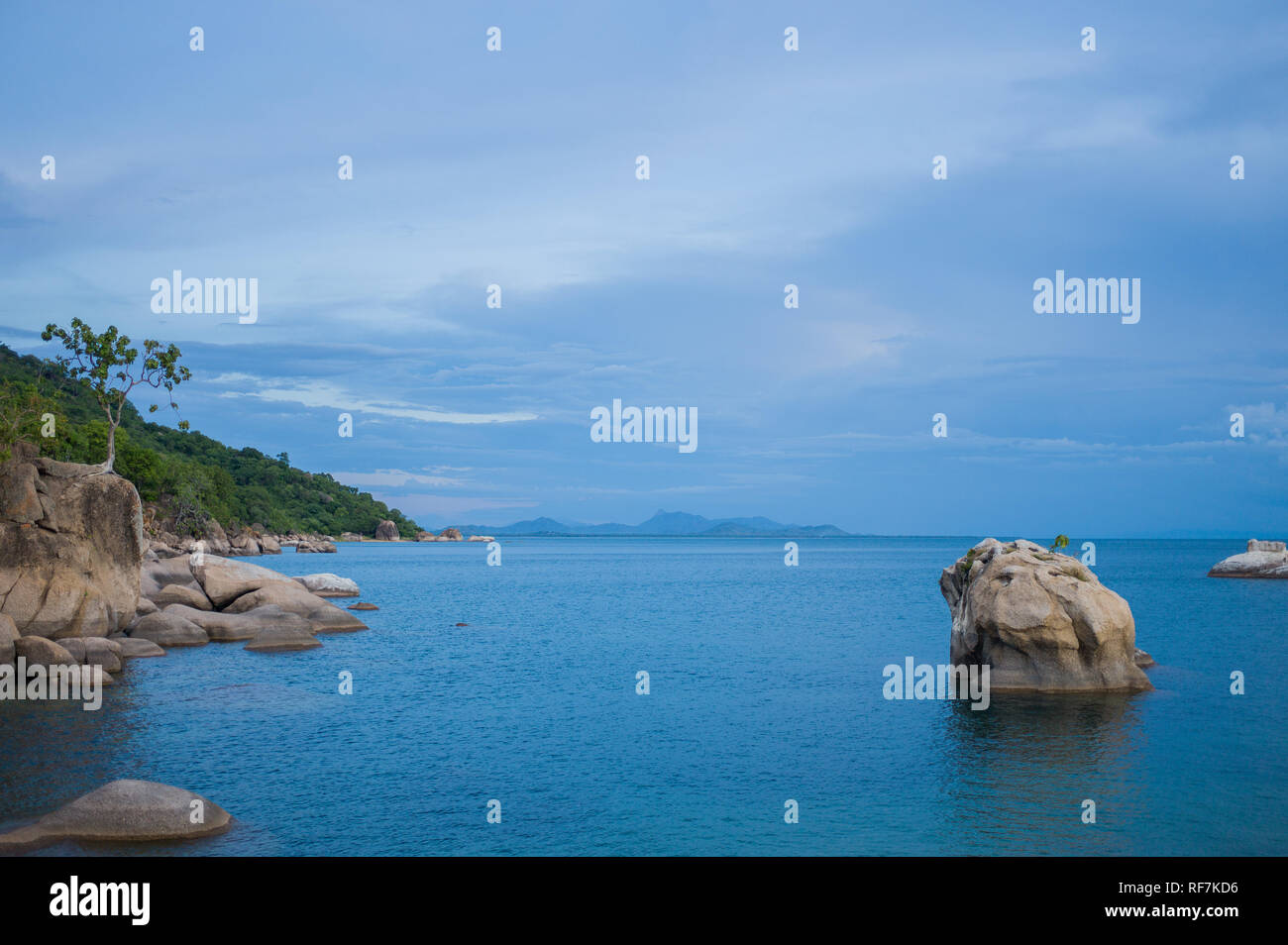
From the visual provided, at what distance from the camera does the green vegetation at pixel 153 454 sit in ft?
119

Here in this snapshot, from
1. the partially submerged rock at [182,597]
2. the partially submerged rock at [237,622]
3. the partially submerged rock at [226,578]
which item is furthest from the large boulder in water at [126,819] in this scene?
the partially submerged rock at [226,578]

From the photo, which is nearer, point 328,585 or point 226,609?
point 226,609

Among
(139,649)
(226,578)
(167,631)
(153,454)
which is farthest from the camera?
(153,454)

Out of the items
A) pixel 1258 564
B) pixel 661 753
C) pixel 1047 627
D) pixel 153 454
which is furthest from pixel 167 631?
pixel 1258 564

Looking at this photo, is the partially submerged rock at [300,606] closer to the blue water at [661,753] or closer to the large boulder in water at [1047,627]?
the blue water at [661,753]

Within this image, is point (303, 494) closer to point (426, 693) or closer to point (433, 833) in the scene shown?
point (426, 693)

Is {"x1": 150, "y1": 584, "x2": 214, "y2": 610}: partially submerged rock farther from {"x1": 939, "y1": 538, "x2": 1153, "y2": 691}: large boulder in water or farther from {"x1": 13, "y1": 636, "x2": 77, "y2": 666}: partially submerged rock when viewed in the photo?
{"x1": 939, "y1": 538, "x2": 1153, "y2": 691}: large boulder in water

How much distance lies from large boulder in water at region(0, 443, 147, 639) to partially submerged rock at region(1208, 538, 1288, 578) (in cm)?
9927

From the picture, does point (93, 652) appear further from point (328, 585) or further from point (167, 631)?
point (328, 585)

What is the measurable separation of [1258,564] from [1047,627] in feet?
276

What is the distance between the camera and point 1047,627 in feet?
87.6

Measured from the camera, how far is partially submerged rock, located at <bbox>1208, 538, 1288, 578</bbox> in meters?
91.4

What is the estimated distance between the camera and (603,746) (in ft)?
78.5

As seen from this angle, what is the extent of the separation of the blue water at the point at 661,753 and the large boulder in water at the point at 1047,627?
0.94 metres
